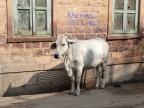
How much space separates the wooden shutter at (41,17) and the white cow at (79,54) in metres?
0.95

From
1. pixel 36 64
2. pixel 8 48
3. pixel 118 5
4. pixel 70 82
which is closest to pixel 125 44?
pixel 118 5

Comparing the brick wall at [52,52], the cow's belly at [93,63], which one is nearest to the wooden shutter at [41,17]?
the brick wall at [52,52]

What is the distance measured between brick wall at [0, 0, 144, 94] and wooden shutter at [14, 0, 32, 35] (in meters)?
0.29

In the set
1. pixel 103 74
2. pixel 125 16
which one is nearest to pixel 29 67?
pixel 103 74

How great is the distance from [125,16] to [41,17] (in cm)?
271

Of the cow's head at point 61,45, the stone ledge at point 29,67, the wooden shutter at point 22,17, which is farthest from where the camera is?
the wooden shutter at point 22,17

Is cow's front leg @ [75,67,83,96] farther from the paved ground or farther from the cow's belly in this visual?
the cow's belly

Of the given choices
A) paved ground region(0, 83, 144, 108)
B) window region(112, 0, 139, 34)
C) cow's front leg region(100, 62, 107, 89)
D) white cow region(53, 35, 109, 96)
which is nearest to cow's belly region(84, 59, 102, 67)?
white cow region(53, 35, 109, 96)

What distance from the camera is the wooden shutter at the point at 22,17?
8336mm

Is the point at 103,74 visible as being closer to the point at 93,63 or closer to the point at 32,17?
the point at 93,63

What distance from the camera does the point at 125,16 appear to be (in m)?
10.1

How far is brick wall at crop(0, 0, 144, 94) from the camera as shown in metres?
8.27

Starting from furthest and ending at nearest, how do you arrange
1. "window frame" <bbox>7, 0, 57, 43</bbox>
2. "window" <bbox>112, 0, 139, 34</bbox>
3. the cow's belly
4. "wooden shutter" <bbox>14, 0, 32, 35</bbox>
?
"window" <bbox>112, 0, 139, 34</bbox>, the cow's belly, "wooden shutter" <bbox>14, 0, 32, 35</bbox>, "window frame" <bbox>7, 0, 57, 43</bbox>

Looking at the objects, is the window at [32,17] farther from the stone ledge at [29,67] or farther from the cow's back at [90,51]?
the cow's back at [90,51]
